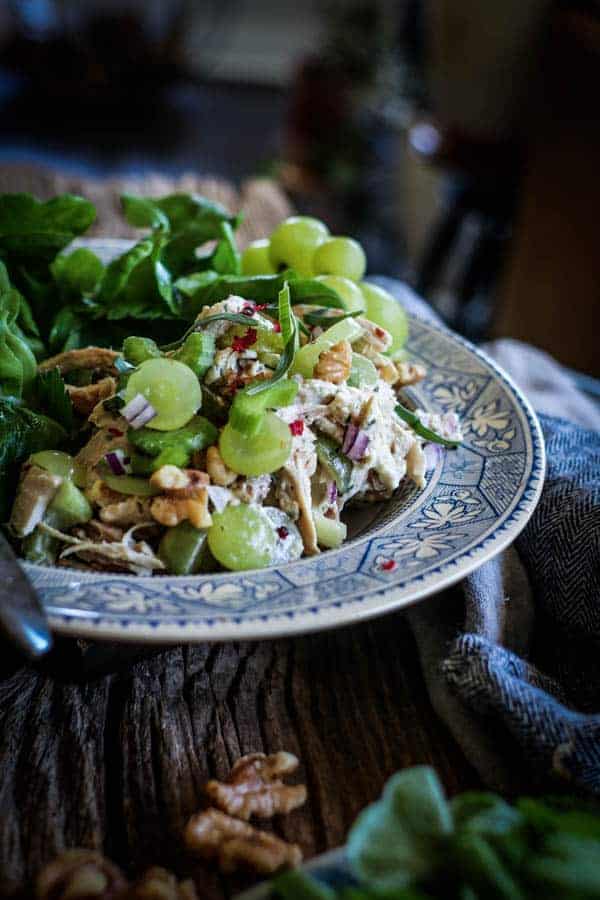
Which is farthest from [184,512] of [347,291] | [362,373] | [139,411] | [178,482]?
[347,291]

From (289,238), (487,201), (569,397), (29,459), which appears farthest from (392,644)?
(487,201)

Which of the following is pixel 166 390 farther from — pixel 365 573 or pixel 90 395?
pixel 365 573

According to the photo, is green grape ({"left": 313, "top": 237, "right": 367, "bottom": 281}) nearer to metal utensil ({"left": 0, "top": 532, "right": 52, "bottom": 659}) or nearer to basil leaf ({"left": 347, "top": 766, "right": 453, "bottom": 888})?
metal utensil ({"left": 0, "top": 532, "right": 52, "bottom": 659})

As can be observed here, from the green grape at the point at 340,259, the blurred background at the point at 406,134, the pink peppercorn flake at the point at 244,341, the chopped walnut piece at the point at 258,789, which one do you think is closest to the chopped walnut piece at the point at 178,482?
the pink peppercorn flake at the point at 244,341

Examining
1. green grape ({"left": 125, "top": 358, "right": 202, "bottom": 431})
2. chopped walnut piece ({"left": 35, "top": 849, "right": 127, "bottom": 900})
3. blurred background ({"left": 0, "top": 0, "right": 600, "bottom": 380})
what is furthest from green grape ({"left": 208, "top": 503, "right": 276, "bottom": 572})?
blurred background ({"left": 0, "top": 0, "right": 600, "bottom": 380})

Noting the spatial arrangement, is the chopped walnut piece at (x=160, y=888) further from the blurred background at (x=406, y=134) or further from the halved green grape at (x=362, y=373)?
the blurred background at (x=406, y=134)
